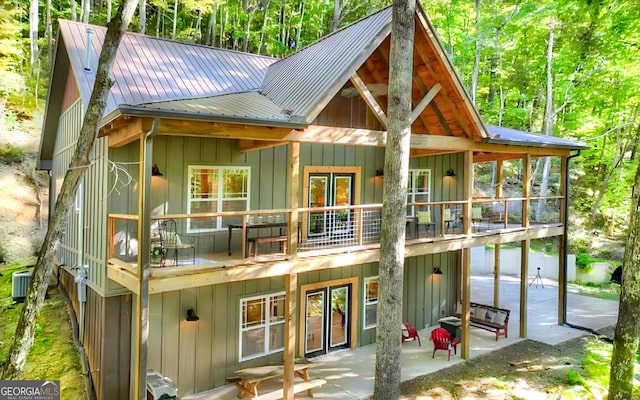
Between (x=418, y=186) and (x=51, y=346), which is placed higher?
(x=418, y=186)

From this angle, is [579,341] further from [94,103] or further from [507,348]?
[94,103]

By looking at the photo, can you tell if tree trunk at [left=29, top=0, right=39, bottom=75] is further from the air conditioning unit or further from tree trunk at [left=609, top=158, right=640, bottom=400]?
tree trunk at [left=609, top=158, right=640, bottom=400]

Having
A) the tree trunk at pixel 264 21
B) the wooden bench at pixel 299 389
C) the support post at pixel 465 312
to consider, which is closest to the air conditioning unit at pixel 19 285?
the wooden bench at pixel 299 389

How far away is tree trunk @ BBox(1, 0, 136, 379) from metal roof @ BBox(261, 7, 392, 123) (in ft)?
11.3

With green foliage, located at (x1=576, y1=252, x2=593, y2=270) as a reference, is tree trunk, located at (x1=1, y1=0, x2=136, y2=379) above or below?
above

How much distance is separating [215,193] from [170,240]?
1750 millimetres

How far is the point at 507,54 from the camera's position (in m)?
27.3

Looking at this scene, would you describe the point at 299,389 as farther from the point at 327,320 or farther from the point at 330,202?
the point at 330,202

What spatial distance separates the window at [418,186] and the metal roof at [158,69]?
18.6 ft

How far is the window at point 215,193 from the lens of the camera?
937 cm

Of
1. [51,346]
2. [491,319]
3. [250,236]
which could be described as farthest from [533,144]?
[51,346]

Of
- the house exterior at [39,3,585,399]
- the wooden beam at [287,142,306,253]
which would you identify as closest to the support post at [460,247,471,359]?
the house exterior at [39,3,585,399]

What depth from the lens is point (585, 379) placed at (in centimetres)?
962

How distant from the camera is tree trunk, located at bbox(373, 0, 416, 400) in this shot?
7.92m
